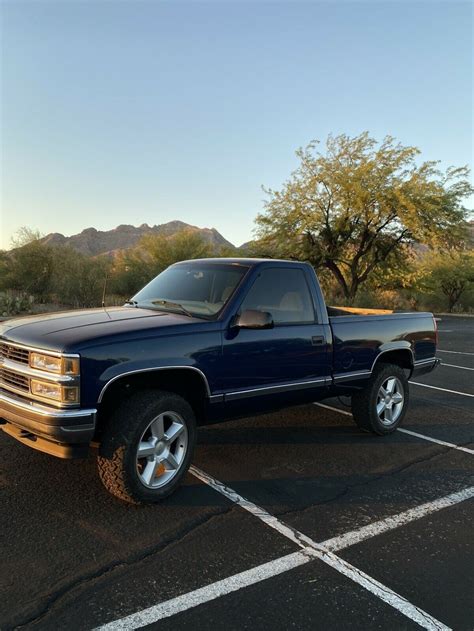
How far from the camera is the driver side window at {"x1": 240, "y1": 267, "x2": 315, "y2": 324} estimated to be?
4.64 m

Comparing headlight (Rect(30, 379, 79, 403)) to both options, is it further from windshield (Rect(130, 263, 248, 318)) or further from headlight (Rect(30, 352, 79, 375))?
windshield (Rect(130, 263, 248, 318))

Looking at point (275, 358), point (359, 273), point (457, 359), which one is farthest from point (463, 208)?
point (275, 358)

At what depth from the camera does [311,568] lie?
3.00 meters

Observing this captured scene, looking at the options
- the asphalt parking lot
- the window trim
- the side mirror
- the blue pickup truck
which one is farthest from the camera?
the window trim

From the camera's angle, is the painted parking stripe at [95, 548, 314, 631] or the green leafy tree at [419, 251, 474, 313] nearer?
the painted parking stripe at [95, 548, 314, 631]

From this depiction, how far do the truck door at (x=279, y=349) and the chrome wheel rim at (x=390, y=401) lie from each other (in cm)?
106

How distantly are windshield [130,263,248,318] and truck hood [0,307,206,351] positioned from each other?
21 cm

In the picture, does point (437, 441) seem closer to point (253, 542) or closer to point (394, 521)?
point (394, 521)

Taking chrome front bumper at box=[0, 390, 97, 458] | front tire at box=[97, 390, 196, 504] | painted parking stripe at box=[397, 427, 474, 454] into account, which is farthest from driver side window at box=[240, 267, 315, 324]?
painted parking stripe at box=[397, 427, 474, 454]

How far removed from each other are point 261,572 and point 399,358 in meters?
3.76

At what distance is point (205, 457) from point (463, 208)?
27.6m

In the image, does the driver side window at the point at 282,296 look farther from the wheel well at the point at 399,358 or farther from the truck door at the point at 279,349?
the wheel well at the point at 399,358

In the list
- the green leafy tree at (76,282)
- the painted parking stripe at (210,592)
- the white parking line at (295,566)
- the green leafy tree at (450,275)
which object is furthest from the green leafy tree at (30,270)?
the green leafy tree at (450,275)

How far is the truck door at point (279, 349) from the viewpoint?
423 cm
